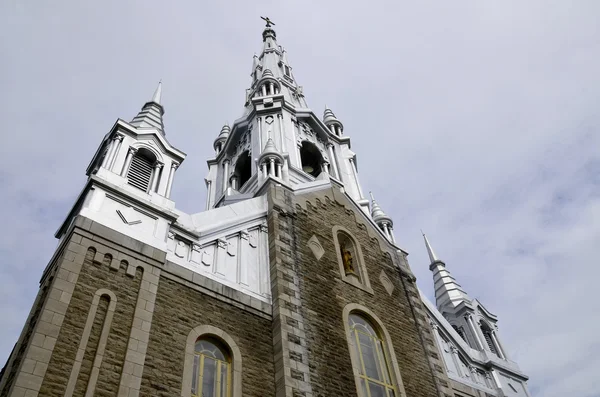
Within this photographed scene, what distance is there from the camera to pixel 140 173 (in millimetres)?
12945

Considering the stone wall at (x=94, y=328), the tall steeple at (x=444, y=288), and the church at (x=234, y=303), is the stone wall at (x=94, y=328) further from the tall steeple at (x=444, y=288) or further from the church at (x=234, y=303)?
the tall steeple at (x=444, y=288)

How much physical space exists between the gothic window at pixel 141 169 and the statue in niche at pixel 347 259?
602cm

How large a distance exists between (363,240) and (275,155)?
13.1 feet

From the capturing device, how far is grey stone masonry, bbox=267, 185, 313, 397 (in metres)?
10.5

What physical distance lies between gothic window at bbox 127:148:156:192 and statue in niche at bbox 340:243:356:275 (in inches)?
237

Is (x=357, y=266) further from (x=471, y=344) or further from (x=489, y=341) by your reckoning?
(x=489, y=341)

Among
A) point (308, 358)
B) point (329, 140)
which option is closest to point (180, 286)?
point (308, 358)

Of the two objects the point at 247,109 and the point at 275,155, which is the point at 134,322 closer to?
the point at 275,155

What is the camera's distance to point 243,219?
1387cm

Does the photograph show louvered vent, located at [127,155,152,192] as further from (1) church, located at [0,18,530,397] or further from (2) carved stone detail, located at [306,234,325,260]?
(2) carved stone detail, located at [306,234,325,260]

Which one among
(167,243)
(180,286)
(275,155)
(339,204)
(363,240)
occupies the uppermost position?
(275,155)

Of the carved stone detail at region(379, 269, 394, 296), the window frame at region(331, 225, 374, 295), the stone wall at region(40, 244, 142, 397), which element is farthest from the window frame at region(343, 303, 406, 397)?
the stone wall at region(40, 244, 142, 397)

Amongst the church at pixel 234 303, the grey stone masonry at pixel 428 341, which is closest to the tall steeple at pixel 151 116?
the church at pixel 234 303

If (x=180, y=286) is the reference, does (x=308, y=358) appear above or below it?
below
